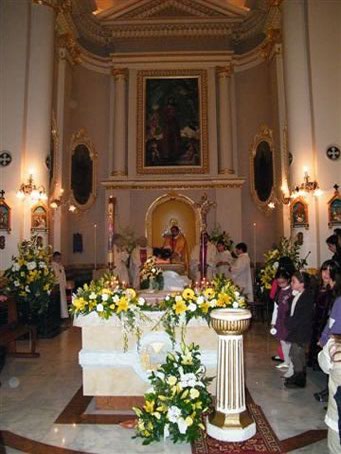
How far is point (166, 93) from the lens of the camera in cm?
1670

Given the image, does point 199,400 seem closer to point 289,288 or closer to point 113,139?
point 289,288

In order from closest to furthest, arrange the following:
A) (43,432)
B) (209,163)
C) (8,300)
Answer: (43,432) < (8,300) < (209,163)

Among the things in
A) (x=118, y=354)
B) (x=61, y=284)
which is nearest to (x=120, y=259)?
(x=61, y=284)

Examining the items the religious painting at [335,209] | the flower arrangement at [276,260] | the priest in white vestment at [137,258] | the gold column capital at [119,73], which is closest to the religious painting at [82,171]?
the gold column capital at [119,73]

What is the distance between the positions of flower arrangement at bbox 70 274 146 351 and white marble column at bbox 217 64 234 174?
458 inches

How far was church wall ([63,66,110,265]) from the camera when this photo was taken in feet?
51.8

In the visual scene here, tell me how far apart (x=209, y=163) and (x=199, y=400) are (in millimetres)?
12657

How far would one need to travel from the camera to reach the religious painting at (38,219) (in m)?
11.9

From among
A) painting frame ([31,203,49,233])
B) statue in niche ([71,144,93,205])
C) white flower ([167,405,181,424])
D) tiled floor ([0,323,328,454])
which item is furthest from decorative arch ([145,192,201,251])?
white flower ([167,405,181,424])

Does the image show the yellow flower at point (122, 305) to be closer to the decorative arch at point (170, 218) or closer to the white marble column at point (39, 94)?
the white marble column at point (39, 94)

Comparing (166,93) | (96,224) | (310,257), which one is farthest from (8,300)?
(166,93)

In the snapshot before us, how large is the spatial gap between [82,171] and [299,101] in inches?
307

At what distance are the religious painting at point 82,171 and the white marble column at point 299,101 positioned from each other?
289 inches

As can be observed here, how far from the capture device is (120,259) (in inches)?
520
